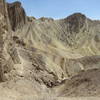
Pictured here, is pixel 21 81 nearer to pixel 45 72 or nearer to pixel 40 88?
pixel 40 88

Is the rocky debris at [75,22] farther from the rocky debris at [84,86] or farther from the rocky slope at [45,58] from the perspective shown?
the rocky debris at [84,86]

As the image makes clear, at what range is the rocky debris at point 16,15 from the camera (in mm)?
58562

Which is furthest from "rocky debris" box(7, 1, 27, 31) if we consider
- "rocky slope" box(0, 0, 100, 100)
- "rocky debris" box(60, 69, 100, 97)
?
"rocky debris" box(60, 69, 100, 97)

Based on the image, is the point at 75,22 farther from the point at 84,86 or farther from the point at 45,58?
the point at 84,86

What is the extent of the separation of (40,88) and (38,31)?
1759 inches

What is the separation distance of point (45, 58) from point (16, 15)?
1338 inches

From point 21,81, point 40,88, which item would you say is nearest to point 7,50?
point 21,81

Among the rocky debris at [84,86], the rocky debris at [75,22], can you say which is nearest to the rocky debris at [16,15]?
the rocky debris at [75,22]

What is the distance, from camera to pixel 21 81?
18.6 metres

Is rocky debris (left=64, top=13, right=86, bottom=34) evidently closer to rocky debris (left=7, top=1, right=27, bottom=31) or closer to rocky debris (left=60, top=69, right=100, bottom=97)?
rocky debris (left=7, top=1, right=27, bottom=31)

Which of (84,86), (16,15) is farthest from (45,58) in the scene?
(16,15)

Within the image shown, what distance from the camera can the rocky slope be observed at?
17.9 metres

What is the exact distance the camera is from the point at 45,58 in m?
28.5

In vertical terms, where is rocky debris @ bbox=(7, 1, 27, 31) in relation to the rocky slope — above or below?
above
